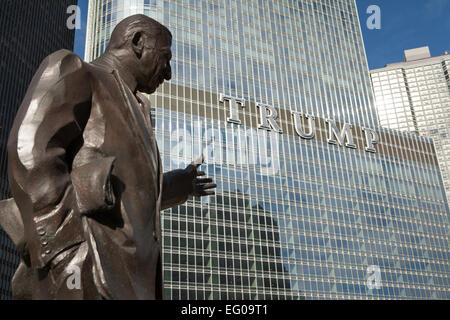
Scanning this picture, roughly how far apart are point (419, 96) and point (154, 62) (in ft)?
462

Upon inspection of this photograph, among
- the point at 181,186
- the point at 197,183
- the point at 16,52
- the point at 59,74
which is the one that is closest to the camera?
the point at 59,74

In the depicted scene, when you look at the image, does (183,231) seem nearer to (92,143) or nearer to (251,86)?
(251,86)

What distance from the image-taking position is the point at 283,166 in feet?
223

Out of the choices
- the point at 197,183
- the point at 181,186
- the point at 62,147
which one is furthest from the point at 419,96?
the point at 62,147

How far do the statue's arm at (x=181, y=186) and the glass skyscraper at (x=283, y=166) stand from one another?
160ft

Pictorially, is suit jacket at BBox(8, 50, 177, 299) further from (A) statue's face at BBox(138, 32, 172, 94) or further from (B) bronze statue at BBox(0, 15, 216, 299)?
(A) statue's face at BBox(138, 32, 172, 94)

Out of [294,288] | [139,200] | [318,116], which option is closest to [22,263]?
[139,200]

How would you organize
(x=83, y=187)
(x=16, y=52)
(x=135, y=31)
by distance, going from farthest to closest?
(x=16, y=52) → (x=135, y=31) → (x=83, y=187)

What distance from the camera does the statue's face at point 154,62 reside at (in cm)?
430

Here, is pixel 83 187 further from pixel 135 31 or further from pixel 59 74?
pixel 135 31

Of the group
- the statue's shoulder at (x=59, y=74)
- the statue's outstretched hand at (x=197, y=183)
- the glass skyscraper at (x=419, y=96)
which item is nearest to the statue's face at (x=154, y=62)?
the statue's shoulder at (x=59, y=74)

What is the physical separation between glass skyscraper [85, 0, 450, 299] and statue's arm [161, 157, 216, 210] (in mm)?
48851

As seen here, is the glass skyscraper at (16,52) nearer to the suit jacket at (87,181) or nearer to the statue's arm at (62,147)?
the suit jacket at (87,181)

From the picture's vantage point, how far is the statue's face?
4.30 m
